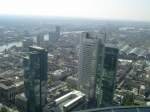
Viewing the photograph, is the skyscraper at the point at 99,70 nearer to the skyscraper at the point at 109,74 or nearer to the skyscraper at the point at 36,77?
the skyscraper at the point at 109,74

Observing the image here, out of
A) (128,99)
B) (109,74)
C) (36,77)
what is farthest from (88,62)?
(36,77)

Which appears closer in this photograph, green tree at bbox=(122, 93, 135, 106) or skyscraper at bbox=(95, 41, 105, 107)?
skyscraper at bbox=(95, 41, 105, 107)

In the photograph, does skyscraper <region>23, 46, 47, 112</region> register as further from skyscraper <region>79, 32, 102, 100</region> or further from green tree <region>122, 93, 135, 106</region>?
green tree <region>122, 93, 135, 106</region>

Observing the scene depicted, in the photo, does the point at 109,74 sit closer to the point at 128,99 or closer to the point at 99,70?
the point at 99,70

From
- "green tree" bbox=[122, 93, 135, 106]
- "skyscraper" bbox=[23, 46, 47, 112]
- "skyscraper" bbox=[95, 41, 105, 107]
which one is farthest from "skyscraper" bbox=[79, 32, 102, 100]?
"skyscraper" bbox=[23, 46, 47, 112]

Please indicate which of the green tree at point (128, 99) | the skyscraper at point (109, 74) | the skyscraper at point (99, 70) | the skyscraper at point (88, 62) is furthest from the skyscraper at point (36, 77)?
the green tree at point (128, 99)

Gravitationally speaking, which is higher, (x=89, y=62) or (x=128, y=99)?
(x=89, y=62)

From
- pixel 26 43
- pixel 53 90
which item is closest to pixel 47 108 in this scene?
pixel 53 90
